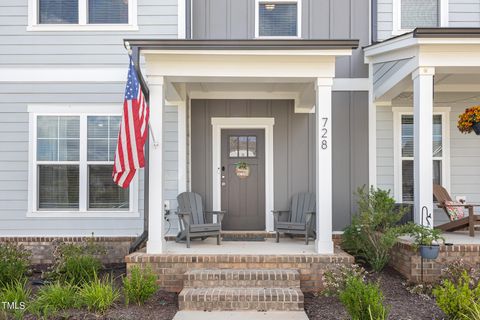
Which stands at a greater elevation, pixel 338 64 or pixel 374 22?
pixel 374 22

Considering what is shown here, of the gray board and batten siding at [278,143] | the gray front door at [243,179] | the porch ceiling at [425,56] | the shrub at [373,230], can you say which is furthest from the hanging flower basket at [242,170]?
the porch ceiling at [425,56]

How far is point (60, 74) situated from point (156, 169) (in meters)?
2.76

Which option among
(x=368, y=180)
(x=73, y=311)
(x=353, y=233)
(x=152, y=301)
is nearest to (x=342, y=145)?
(x=368, y=180)

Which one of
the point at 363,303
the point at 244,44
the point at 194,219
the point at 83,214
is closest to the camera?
the point at 363,303

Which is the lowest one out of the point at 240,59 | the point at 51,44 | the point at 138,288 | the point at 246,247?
the point at 138,288

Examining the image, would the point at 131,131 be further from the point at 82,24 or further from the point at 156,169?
the point at 82,24

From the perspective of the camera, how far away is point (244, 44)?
497cm

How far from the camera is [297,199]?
677 cm

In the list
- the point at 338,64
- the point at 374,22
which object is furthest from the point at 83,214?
the point at 374,22

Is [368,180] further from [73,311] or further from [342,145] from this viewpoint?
[73,311]

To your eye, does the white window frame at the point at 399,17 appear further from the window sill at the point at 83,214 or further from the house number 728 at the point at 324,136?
the window sill at the point at 83,214

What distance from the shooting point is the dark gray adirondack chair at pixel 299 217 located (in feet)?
19.7

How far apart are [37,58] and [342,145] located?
5.36 meters

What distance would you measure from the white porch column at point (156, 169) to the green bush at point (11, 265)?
5.87 feet
